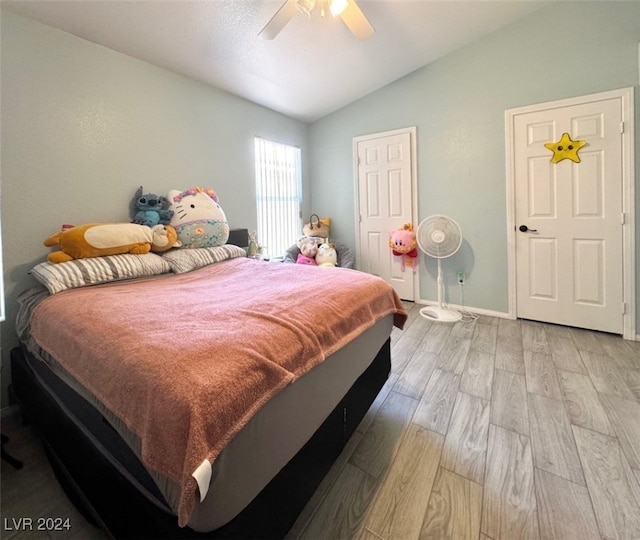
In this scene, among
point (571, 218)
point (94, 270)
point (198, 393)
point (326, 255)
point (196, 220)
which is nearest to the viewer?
point (198, 393)

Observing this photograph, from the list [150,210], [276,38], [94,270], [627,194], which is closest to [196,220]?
[150,210]

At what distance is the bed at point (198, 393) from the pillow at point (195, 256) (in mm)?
494

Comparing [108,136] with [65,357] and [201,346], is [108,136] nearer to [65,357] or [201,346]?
[65,357]

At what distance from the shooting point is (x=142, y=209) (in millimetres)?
2301

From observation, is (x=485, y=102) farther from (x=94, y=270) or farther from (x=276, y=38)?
(x=94, y=270)

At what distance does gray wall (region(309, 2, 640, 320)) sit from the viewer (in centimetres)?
256

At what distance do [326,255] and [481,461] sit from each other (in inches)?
104

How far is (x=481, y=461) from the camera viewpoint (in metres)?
1.37

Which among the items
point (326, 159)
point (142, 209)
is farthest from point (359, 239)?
point (142, 209)

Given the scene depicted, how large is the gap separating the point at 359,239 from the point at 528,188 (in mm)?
1932

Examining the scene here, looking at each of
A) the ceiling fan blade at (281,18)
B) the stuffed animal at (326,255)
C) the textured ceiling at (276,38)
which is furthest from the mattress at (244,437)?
the stuffed animal at (326,255)

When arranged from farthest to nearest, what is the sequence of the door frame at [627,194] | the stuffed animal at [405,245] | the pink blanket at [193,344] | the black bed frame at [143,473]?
the stuffed animal at [405,245], the door frame at [627,194], the black bed frame at [143,473], the pink blanket at [193,344]

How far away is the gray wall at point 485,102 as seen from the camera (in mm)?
2564

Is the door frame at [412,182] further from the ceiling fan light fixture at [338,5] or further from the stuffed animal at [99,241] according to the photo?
the stuffed animal at [99,241]
